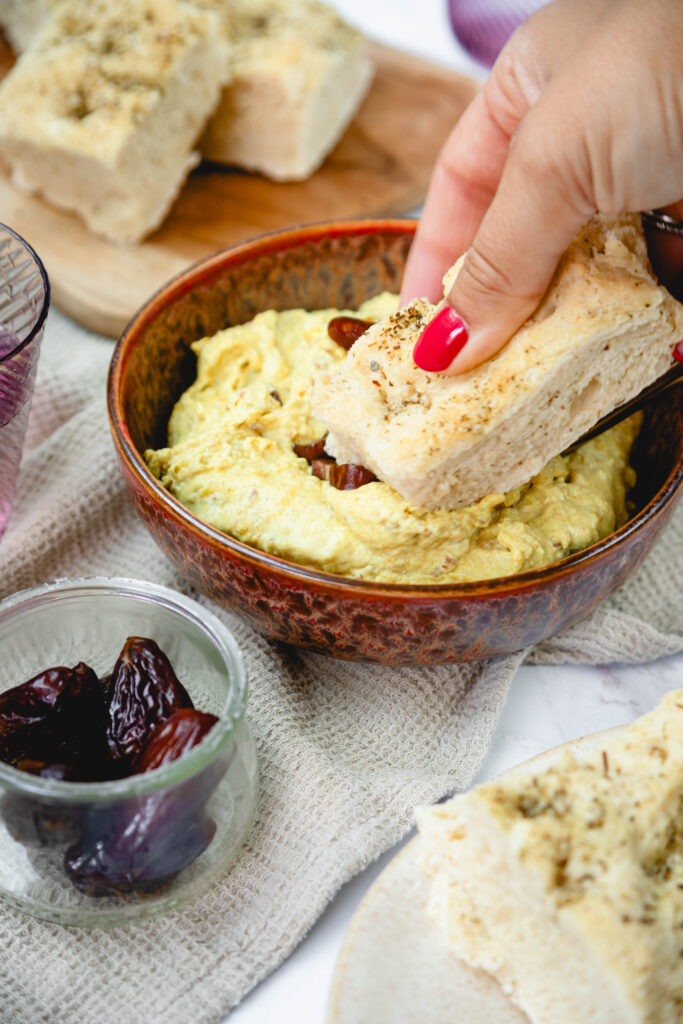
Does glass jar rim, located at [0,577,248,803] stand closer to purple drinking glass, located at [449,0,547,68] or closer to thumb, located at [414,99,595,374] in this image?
thumb, located at [414,99,595,374]

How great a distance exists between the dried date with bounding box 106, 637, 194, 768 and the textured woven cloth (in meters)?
0.24

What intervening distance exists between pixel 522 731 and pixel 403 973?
23.8 inches

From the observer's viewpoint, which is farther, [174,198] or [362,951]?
[174,198]

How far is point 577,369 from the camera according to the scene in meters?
1.57

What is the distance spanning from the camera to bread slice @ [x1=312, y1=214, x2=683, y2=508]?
60.8 inches

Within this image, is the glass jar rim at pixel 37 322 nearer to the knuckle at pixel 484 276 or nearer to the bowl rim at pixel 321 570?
the bowl rim at pixel 321 570

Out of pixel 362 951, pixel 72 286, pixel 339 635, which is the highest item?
pixel 339 635

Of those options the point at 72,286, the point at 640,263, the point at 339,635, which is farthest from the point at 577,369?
the point at 72,286

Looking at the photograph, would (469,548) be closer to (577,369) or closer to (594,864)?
(577,369)

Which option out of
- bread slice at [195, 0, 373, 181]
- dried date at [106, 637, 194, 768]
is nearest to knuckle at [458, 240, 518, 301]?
dried date at [106, 637, 194, 768]

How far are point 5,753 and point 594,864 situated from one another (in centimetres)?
88

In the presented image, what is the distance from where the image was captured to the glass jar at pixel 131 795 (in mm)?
1351

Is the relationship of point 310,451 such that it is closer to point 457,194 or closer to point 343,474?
point 343,474

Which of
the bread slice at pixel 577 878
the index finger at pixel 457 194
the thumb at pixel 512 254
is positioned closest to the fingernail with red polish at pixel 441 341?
the thumb at pixel 512 254
